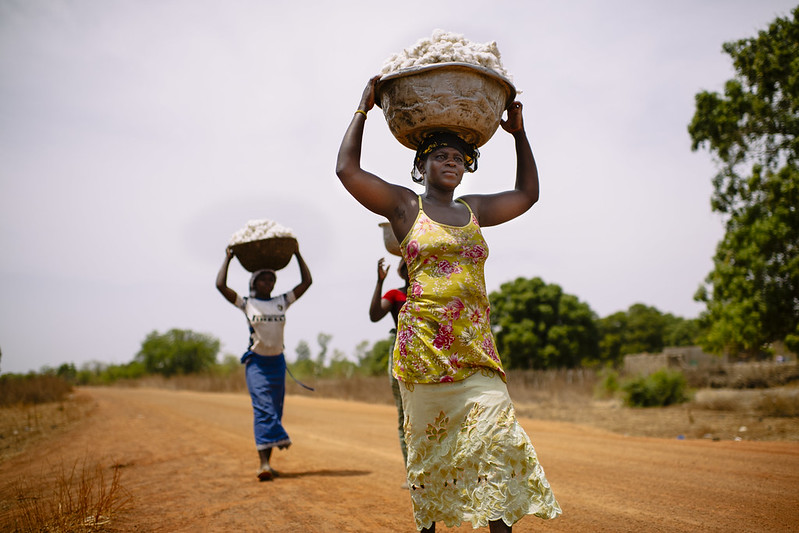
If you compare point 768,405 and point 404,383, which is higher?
point 404,383

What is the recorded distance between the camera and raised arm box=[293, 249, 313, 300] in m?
6.19

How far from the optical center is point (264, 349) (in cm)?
591

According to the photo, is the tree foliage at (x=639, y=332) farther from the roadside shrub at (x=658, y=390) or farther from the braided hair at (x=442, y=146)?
the braided hair at (x=442, y=146)

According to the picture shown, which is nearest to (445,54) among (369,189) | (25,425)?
(369,189)

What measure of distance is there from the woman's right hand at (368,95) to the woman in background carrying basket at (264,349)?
11.2ft

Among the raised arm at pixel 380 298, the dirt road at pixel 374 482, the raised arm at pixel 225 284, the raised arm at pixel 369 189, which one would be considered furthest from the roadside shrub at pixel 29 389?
the raised arm at pixel 369 189

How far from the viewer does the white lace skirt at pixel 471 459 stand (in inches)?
94.2

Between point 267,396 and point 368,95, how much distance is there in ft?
12.5

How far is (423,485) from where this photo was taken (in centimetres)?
254

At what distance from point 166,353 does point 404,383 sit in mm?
70842

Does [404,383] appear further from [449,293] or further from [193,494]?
[193,494]

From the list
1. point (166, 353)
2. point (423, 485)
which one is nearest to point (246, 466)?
point (423, 485)

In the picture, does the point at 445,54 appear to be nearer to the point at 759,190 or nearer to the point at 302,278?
the point at 302,278

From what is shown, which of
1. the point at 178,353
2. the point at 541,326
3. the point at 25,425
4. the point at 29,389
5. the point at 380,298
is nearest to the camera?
the point at 380,298
